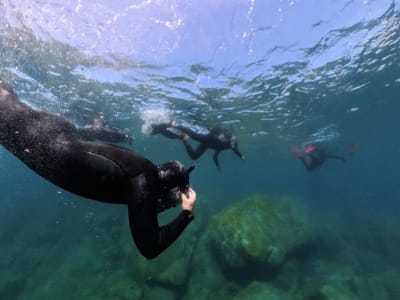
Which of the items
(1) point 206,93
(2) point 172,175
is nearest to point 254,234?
(1) point 206,93

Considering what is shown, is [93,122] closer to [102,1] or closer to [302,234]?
[102,1]

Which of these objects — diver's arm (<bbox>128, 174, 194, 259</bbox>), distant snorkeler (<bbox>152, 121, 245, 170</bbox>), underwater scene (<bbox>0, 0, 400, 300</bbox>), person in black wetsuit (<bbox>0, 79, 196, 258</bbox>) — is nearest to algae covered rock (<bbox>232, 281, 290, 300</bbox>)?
underwater scene (<bbox>0, 0, 400, 300</bbox>)

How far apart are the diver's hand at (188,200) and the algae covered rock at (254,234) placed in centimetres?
1096

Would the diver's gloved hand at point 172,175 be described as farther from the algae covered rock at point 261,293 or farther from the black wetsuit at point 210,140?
the algae covered rock at point 261,293

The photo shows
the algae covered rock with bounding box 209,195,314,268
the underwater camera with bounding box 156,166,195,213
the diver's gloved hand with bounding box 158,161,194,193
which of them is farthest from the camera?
the algae covered rock with bounding box 209,195,314,268

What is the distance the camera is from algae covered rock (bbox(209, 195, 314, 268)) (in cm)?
1398

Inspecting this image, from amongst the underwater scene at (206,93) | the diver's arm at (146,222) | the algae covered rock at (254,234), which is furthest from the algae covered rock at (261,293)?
the diver's arm at (146,222)

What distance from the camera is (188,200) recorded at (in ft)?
11.8

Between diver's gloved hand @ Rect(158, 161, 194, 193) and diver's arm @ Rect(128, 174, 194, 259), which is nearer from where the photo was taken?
diver's arm @ Rect(128, 174, 194, 259)

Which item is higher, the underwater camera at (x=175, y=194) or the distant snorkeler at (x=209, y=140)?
the distant snorkeler at (x=209, y=140)

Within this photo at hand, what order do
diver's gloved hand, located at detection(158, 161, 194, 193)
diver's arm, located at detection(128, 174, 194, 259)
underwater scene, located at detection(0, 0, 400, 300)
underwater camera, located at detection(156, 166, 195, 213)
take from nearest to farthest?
diver's arm, located at detection(128, 174, 194, 259) → diver's gloved hand, located at detection(158, 161, 194, 193) → underwater camera, located at detection(156, 166, 195, 213) → underwater scene, located at detection(0, 0, 400, 300)

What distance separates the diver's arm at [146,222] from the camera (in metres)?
3.08

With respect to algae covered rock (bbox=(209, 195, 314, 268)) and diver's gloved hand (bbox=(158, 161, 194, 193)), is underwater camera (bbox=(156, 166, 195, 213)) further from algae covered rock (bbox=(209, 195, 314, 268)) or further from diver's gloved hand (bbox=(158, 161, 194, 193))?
algae covered rock (bbox=(209, 195, 314, 268))

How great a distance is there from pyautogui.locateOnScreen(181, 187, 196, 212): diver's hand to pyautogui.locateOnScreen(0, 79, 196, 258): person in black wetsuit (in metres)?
0.14
